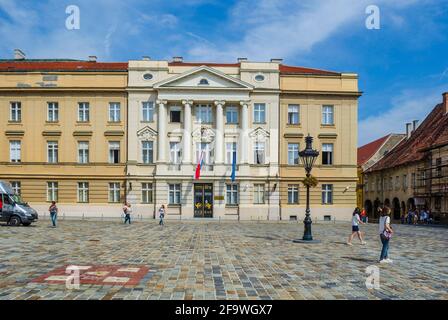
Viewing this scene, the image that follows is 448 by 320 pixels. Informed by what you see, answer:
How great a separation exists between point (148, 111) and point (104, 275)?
32573 millimetres

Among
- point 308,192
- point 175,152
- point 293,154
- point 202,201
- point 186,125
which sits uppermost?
point 186,125

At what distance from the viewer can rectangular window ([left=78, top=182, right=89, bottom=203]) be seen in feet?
137

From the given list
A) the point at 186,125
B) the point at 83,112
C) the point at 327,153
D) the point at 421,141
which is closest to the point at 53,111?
the point at 83,112

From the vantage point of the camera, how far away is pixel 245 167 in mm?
40625

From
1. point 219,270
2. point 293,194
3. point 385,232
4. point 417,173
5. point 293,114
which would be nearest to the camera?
point 219,270

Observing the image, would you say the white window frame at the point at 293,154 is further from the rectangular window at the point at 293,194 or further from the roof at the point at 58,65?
the roof at the point at 58,65

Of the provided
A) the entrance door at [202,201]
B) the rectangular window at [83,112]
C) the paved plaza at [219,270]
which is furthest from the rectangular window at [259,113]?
the paved plaza at [219,270]

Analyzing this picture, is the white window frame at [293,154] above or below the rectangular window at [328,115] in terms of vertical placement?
below

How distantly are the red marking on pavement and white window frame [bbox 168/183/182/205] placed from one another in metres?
29.2

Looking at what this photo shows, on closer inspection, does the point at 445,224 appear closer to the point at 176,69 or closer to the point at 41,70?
the point at 176,69

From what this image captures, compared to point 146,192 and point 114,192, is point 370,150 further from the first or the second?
point 114,192

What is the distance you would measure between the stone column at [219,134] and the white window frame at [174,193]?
14.1ft

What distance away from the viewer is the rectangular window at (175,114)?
41656mm

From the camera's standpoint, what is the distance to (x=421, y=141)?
167 feet
